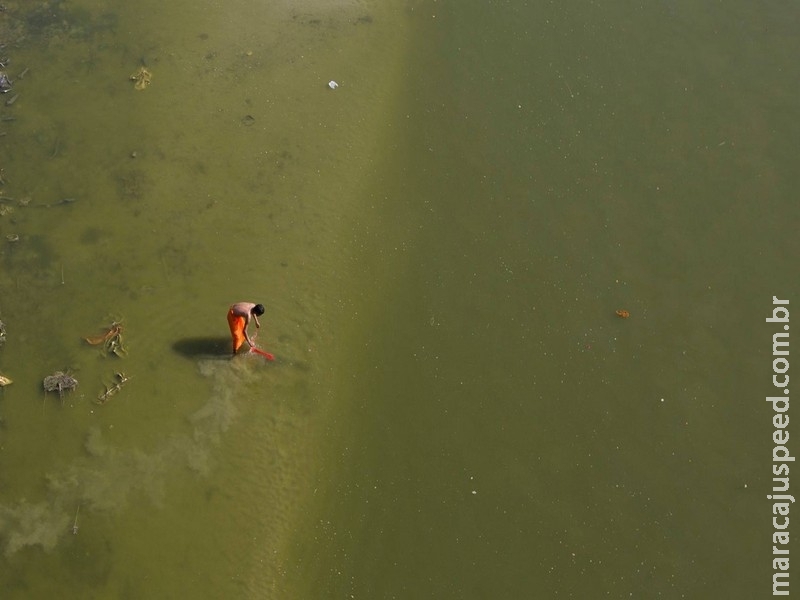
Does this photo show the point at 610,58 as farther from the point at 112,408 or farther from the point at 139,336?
the point at 112,408

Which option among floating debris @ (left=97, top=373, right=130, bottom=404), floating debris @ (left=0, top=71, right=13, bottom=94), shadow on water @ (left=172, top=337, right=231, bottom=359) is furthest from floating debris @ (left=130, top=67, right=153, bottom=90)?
floating debris @ (left=97, top=373, right=130, bottom=404)

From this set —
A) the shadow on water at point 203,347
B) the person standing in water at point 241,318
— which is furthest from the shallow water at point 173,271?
the person standing in water at point 241,318

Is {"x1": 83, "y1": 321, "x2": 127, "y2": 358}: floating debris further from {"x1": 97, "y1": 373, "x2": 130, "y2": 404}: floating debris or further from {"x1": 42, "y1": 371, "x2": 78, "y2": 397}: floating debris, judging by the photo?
{"x1": 42, "y1": 371, "x2": 78, "y2": 397}: floating debris

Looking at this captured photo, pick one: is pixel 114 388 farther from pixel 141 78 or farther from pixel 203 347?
pixel 141 78

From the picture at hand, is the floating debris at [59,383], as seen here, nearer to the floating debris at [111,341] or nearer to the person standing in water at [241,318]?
the floating debris at [111,341]

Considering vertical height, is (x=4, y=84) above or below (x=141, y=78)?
below

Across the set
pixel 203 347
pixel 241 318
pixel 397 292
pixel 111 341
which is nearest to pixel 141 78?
pixel 111 341
